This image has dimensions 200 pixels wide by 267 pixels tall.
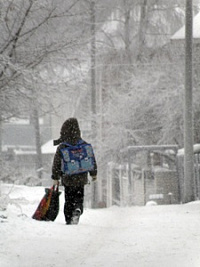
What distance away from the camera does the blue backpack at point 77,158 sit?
881 centimetres

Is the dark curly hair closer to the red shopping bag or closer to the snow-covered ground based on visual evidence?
the red shopping bag

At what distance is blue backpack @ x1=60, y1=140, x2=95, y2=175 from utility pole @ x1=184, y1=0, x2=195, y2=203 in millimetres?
7135

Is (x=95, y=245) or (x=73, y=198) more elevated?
(x=73, y=198)

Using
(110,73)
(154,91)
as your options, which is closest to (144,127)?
(154,91)

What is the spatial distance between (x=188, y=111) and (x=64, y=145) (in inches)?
289

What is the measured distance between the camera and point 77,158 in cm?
883

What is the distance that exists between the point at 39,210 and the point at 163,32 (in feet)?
72.3

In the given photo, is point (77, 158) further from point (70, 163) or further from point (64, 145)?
point (64, 145)

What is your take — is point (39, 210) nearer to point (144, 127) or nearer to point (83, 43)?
point (83, 43)

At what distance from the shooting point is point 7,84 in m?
10.9

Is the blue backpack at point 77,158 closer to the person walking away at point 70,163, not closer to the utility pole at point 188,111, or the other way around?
the person walking away at point 70,163

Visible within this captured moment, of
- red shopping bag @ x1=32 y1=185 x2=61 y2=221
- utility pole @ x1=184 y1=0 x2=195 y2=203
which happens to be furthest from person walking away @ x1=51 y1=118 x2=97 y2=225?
utility pole @ x1=184 y1=0 x2=195 y2=203

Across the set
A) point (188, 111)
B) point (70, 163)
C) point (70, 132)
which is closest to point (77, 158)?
point (70, 163)

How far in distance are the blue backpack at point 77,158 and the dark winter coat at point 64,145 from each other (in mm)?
57
